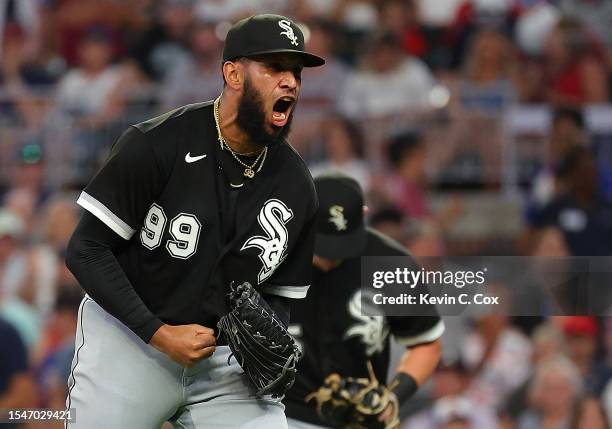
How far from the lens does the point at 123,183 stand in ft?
12.3

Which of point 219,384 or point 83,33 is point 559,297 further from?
point 83,33

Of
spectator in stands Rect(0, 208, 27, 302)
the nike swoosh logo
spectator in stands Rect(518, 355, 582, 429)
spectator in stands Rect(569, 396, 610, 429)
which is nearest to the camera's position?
the nike swoosh logo

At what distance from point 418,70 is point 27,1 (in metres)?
4.03

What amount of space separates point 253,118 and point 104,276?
0.73m

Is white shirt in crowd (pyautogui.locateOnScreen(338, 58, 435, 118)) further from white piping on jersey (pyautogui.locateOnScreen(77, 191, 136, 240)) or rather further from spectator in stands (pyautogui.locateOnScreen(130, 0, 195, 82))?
white piping on jersey (pyautogui.locateOnScreen(77, 191, 136, 240))

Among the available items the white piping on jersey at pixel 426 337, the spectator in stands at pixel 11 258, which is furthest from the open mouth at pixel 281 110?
the spectator in stands at pixel 11 258

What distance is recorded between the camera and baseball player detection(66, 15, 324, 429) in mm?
3801

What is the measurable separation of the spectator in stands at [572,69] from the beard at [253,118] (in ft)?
21.2

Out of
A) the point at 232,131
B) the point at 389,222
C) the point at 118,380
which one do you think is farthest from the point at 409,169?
the point at 118,380

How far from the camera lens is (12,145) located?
31.7ft

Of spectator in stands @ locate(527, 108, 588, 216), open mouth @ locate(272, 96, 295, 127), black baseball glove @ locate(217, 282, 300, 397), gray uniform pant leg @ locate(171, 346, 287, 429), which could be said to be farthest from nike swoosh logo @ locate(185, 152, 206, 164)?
spectator in stands @ locate(527, 108, 588, 216)

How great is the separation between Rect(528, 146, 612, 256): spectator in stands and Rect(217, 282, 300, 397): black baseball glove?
16.7ft

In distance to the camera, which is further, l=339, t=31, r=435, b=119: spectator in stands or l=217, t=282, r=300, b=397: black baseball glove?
l=339, t=31, r=435, b=119: spectator in stands

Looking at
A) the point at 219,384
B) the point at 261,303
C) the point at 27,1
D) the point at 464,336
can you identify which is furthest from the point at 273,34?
the point at 27,1
